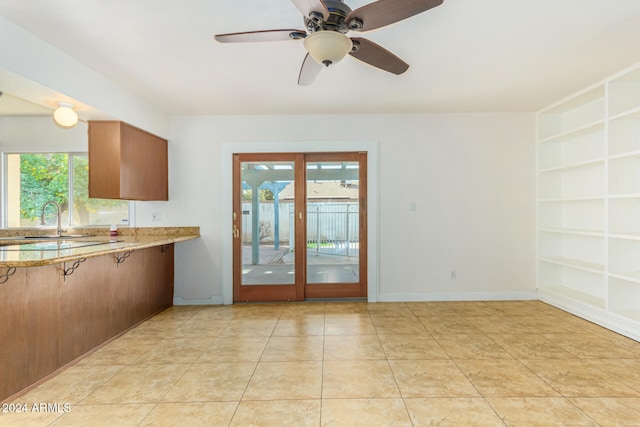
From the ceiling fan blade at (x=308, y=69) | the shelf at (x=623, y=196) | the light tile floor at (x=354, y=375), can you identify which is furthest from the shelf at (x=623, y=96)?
the ceiling fan blade at (x=308, y=69)

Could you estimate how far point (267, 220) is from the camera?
4.40m

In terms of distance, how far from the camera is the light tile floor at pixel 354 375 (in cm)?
194

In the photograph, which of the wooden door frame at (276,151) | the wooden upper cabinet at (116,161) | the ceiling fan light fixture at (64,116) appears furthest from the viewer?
the wooden door frame at (276,151)

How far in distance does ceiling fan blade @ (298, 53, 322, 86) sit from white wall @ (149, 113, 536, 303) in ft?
5.88

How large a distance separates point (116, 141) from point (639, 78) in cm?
524

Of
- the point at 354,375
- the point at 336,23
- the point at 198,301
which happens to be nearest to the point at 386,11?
the point at 336,23

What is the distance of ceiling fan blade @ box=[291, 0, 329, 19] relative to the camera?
155 cm

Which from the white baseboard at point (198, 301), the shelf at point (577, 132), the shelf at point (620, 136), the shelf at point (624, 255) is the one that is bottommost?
the white baseboard at point (198, 301)

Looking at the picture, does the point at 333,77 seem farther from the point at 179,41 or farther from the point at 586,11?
the point at 586,11

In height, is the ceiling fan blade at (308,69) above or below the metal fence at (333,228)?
above

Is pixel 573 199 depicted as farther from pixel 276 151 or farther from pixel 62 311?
pixel 62 311

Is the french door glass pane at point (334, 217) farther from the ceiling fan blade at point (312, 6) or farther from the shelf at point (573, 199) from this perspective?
the ceiling fan blade at point (312, 6)

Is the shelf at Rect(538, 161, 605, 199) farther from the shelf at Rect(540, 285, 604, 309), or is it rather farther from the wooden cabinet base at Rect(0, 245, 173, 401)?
the wooden cabinet base at Rect(0, 245, 173, 401)

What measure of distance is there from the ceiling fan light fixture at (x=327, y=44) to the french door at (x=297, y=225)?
2541mm
